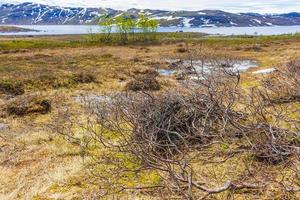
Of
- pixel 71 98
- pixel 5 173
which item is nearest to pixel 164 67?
pixel 71 98

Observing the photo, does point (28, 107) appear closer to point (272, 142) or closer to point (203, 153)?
point (203, 153)

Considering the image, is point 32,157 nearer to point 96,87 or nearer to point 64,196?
point 64,196

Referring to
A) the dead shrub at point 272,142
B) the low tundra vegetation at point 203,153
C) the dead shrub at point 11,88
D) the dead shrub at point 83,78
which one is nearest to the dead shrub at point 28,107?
the dead shrub at point 11,88

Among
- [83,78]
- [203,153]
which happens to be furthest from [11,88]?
[203,153]

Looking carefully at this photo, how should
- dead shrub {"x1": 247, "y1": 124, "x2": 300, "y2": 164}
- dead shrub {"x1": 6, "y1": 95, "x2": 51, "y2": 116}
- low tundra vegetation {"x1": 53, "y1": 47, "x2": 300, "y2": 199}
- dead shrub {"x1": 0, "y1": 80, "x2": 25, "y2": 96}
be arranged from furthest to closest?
dead shrub {"x1": 0, "y1": 80, "x2": 25, "y2": 96} < dead shrub {"x1": 6, "y1": 95, "x2": 51, "y2": 116} < dead shrub {"x1": 247, "y1": 124, "x2": 300, "y2": 164} < low tundra vegetation {"x1": 53, "y1": 47, "x2": 300, "y2": 199}

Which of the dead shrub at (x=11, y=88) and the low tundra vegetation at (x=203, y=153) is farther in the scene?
the dead shrub at (x=11, y=88)

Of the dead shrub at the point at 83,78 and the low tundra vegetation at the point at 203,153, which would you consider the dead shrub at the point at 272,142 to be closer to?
the low tundra vegetation at the point at 203,153

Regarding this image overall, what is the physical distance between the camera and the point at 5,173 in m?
8.34

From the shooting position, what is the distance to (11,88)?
1886 cm

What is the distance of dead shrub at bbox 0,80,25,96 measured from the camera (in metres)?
18.6

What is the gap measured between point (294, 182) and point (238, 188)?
0.85 metres

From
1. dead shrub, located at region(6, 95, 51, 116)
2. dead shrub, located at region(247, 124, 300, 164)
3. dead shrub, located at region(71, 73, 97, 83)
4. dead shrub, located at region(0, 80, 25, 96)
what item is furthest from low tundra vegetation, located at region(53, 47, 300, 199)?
dead shrub, located at region(71, 73, 97, 83)

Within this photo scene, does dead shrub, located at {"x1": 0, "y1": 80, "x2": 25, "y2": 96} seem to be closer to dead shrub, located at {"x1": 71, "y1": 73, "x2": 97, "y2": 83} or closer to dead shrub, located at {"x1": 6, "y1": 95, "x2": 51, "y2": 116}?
dead shrub, located at {"x1": 71, "y1": 73, "x2": 97, "y2": 83}

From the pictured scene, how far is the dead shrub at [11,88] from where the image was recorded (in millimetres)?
18556
